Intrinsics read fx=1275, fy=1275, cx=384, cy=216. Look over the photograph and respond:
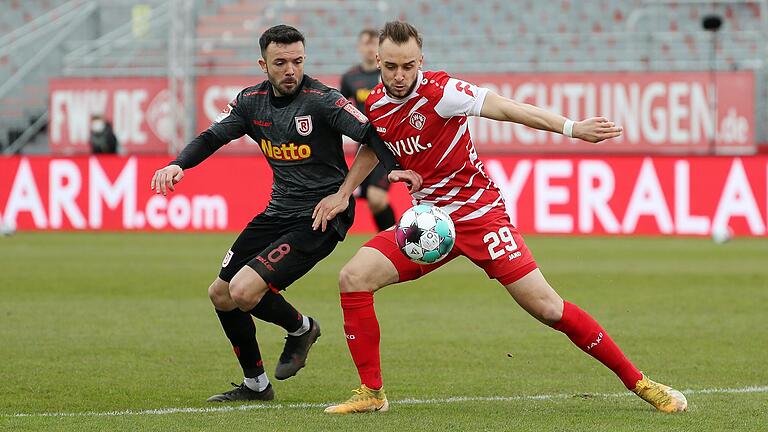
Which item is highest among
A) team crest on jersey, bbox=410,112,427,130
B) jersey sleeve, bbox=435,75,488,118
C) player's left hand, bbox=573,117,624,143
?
jersey sleeve, bbox=435,75,488,118

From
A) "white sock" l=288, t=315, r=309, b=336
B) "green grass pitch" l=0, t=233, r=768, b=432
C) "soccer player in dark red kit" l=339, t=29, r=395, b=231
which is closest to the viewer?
"green grass pitch" l=0, t=233, r=768, b=432

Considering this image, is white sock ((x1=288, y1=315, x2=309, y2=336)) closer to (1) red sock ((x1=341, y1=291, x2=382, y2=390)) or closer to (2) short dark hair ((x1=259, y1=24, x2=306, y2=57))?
(1) red sock ((x1=341, y1=291, x2=382, y2=390))

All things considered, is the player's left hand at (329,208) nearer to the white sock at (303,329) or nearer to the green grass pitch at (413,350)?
the white sock at (303,329)

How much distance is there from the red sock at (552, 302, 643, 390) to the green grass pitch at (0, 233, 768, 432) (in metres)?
0.21

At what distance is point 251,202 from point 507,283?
49.2ft

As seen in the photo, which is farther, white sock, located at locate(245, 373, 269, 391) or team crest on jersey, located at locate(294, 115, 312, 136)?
white sock, located at locate(245, 373, 269, 391)

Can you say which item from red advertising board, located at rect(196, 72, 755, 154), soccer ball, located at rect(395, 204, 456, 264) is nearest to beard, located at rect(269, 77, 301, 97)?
soccer ball, located at rect(395, 204, 456, 264)

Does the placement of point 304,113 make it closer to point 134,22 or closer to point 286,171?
point 286,171

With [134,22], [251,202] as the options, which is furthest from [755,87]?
[134,22]

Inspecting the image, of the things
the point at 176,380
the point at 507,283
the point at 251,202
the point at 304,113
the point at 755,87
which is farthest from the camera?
the point at 755,87

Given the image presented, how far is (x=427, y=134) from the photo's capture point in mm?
6461

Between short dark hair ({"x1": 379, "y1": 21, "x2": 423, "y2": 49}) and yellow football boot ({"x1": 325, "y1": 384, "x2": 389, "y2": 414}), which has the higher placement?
short dark hair ({"x1": 379, "y1": 21, "x2": 423, "y2": 49})

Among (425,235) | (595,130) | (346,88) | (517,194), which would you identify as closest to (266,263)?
(425,235)

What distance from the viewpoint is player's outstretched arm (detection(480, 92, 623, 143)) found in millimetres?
5891
